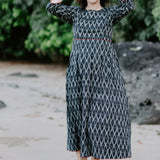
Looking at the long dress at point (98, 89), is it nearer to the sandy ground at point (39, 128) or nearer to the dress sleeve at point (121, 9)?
the dress sleeve at point (121, 9)

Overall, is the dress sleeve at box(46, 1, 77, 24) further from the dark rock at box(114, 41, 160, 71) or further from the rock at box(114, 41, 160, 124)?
the dark rock at box(114, 41, 160, 71)

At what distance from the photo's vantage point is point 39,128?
5.35 metres

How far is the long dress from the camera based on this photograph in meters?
3.25

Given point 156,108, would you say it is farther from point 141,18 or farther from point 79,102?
point 141,18

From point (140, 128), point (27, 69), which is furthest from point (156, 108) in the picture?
point (27, 69)

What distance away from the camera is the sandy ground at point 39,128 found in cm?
427

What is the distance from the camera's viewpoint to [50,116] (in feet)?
20.1

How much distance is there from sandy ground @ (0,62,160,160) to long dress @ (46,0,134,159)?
36.4 inches

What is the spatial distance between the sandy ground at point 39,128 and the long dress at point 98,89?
0.93 metres

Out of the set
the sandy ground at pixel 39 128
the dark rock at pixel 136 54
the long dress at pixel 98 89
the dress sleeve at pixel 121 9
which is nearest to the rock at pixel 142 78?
the dark rock at pixel 136 54

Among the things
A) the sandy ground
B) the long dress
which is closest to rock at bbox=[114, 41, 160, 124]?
the sandy ground

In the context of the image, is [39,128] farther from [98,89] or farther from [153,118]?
[98,89]

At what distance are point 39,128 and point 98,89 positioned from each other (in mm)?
2247

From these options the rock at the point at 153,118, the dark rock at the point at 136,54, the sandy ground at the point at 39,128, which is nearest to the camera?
the sandy ground at the point at 39,128
